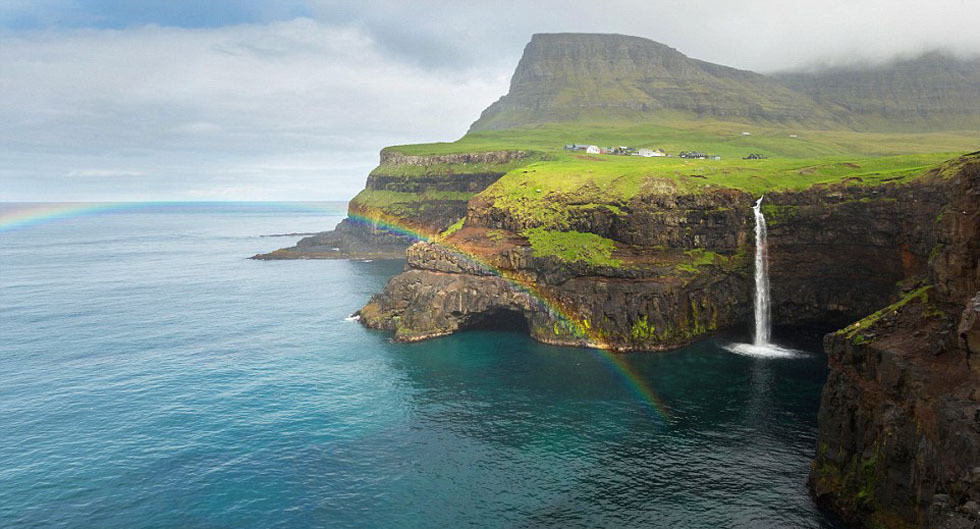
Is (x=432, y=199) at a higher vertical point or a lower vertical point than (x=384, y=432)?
higher

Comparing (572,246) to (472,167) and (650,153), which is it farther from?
(472,167)

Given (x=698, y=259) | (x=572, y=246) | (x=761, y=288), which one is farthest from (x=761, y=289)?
(x=572, y=246)

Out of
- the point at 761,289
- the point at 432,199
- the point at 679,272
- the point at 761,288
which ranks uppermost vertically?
the point at 432,199

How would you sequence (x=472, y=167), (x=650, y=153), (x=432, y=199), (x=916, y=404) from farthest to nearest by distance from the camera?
(x=432, y=199) < (x=472, y=167) < (x=650, y=153) < (x=916, y=404)

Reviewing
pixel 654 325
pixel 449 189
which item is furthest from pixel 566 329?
pixel 449 189

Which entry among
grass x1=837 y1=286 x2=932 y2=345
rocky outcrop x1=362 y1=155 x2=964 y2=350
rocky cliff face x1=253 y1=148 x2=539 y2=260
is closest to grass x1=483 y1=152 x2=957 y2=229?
rocky outcrop x1=362 y1=155 x2=964 y2=350

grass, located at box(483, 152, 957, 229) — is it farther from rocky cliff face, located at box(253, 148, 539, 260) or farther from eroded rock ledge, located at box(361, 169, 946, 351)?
rocky cliff face, located at box(253, 148, 539, 260)

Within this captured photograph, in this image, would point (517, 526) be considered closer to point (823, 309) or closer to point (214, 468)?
point (214, 468)
